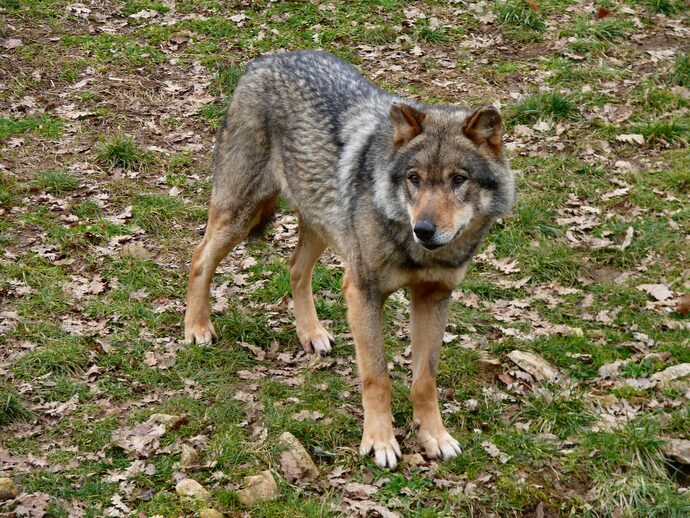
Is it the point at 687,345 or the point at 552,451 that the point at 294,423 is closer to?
the point at 552,451

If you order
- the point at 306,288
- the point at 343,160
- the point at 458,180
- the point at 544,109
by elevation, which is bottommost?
the point at 306,288

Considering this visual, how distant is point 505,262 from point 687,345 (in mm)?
1899

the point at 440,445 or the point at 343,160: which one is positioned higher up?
the point at 343,160

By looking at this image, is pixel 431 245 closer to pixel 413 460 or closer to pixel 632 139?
pixel 413 460

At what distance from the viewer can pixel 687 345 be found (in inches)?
249

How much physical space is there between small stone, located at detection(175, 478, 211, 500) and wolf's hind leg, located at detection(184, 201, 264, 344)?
1954 millimetres

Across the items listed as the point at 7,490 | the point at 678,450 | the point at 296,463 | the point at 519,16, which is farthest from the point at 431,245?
the point at 519,16

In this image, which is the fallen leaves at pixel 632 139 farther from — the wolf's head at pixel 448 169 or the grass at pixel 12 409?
the grass at pixel 12 409

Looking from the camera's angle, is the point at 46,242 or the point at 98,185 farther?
the point at 98,185

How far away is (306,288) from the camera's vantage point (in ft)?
22.5

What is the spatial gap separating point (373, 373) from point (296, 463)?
0.76 metres

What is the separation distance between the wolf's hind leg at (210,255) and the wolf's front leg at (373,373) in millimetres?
1605

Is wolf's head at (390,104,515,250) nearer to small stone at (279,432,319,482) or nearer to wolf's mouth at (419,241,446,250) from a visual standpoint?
wolf's mouth at (419,241,446,250)

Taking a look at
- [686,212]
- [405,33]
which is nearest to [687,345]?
[686,212]
